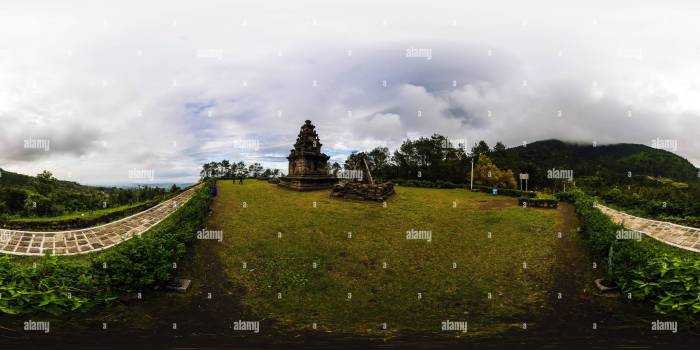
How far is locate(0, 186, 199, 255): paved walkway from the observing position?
13141 mm

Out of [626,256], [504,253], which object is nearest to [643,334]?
[626,256]

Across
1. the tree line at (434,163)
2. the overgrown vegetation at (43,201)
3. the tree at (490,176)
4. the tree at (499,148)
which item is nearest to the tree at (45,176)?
the overgrown vegetation at (43,201)

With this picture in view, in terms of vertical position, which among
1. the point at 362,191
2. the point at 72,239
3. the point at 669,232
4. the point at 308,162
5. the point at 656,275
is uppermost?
the point at 308,162

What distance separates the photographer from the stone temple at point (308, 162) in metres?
30.5

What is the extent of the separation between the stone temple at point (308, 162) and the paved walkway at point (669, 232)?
22.1 metres

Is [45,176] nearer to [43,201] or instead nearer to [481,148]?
[43,201]

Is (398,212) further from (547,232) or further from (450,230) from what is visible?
(547,232)

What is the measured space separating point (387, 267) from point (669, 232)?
60.5 ft

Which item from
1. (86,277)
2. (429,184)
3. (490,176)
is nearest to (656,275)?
(86,277)

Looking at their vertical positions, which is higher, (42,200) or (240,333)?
(42,200)

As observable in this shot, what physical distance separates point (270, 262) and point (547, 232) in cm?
1229

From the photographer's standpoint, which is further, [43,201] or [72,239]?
[43,201]

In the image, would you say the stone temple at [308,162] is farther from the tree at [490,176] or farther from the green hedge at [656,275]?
the green hedge at [656,275]

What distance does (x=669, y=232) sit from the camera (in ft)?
58.5
